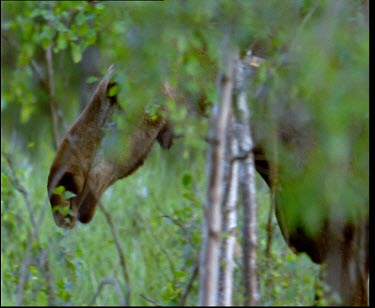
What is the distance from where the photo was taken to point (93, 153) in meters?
4.25

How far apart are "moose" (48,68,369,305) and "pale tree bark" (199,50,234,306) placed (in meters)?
0.78

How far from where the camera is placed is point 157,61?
10.0ft

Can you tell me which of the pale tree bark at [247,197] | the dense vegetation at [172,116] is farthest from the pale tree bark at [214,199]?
the pale tree bark at [247,197]

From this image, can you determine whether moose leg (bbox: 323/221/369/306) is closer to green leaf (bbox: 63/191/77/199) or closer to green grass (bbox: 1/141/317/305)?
green grass (bbox: 1/141/317/305)

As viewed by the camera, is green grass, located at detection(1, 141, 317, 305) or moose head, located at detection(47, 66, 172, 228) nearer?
moose head, located at detection(47, 66, 172, 228)

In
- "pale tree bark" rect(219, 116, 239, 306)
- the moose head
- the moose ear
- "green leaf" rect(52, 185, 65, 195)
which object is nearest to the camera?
"pale tree bark" rect(219, 116, 239, 306)

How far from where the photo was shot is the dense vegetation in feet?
9.42

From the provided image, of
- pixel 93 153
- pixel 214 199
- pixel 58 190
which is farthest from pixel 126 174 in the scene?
pixel 214 199

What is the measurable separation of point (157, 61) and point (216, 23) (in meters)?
0.27

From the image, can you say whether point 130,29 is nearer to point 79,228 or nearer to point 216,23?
point 216,23

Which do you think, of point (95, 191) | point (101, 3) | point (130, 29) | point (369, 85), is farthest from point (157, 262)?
point (369, 85)

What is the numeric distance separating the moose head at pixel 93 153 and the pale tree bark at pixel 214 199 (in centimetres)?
107

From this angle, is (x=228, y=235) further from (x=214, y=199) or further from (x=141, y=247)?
(x=141, y=247)

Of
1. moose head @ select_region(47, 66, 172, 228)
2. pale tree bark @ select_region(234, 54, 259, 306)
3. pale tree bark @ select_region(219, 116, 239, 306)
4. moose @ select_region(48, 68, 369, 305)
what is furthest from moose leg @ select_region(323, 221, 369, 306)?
moose head @ select_region(47, 66, 172, 228)
